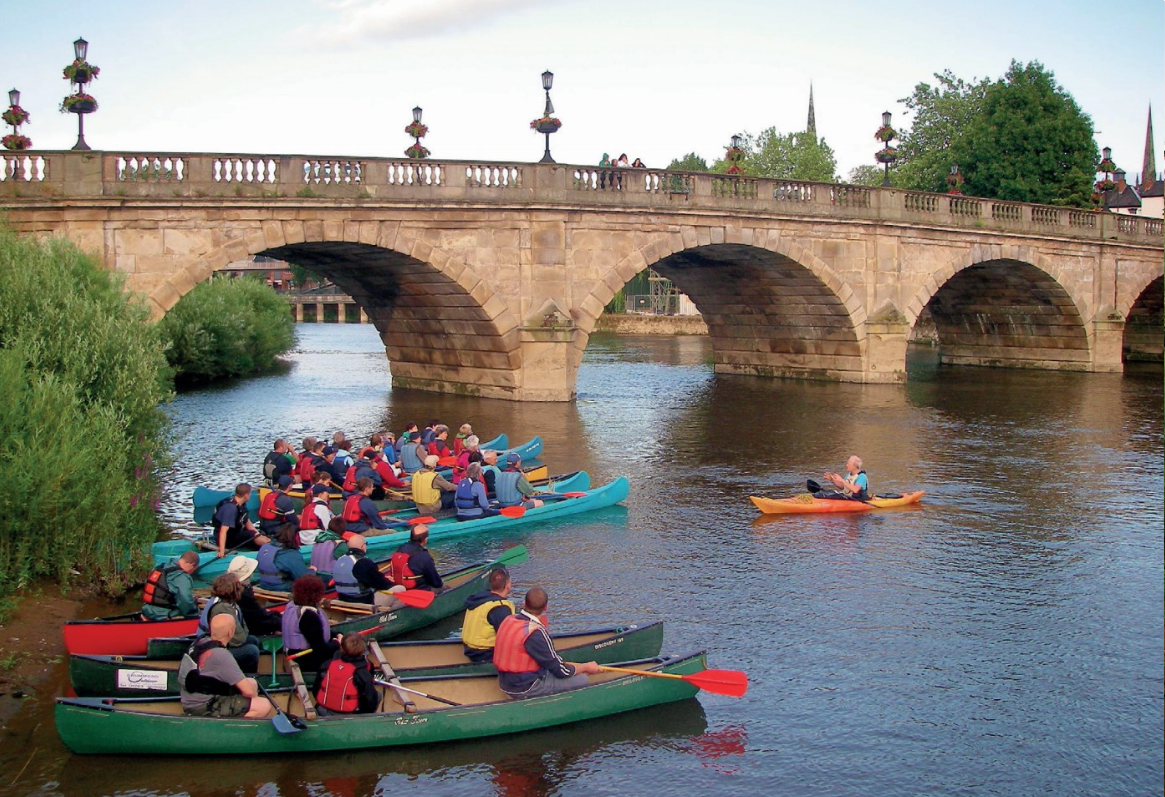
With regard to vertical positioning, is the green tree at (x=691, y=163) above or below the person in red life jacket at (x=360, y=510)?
above

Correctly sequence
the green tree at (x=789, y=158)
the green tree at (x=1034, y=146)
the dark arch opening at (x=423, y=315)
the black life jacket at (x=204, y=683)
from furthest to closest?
the green tree at (x=789, y=158) < the green tree at (x=1034, y=146) < the dark arch opening at (x=423, y=315) < the black life jacket at (x=204, y=683)

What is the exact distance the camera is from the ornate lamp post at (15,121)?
26.2 metres

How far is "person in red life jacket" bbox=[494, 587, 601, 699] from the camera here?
33.8 feet

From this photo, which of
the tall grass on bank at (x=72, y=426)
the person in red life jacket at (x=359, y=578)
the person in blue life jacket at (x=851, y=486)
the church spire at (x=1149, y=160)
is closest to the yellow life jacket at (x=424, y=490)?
the tall grass on bank at (x=72, y=426)

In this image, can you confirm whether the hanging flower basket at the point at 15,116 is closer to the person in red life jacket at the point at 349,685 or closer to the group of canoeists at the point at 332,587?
the group of canoeists at the point at 332,587

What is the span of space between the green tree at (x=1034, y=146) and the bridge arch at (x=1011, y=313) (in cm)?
1101

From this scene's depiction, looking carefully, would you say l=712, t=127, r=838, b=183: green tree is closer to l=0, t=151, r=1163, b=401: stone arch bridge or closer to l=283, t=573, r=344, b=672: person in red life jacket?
l=0, t=151, r=1163, b=401: stone arch bridge

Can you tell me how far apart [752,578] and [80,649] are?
7884 millimetres

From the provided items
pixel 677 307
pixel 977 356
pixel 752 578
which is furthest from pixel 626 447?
pixel 677 307

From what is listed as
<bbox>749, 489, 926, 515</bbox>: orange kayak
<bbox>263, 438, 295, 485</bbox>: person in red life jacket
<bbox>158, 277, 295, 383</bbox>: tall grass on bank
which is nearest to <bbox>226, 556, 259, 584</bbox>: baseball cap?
<bbox>263, 438, 295, 485</bbox>: person in red life jacket

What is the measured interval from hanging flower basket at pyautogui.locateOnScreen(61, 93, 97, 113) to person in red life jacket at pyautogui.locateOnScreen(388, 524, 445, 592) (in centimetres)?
1602

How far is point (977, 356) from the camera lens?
47.4m

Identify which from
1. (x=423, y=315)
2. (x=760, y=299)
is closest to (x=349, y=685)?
(x=423, y=315)

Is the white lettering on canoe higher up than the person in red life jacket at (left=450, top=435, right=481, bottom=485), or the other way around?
the person in red life jacket at (left=450, top=435, right=481, bottom=485)
